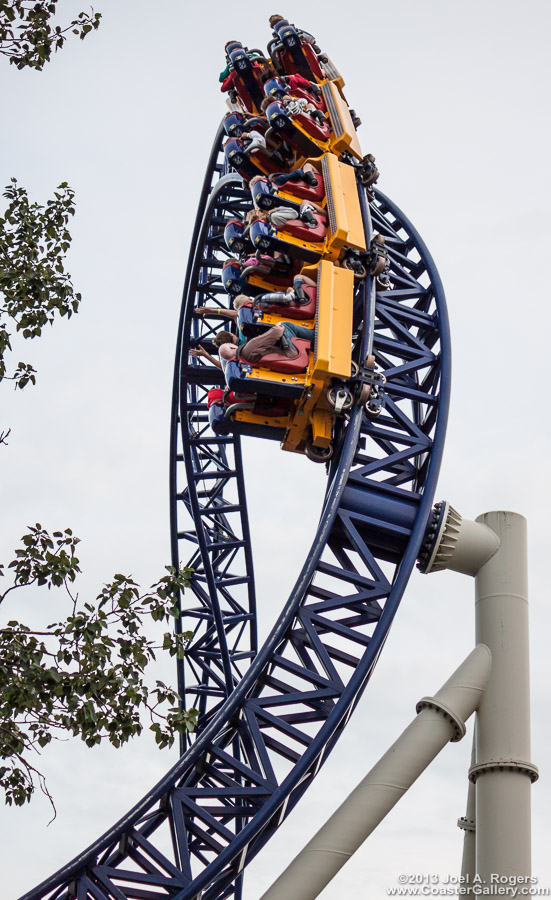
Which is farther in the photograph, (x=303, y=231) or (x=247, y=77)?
(x=247, y=77)

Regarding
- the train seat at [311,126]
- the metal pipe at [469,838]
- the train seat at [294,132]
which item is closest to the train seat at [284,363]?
the train seat at [294,132]

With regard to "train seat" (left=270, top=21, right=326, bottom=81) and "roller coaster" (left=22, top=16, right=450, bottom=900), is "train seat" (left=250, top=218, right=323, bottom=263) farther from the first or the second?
"train seat" (left=270, top=21, right=326, bottom=81)

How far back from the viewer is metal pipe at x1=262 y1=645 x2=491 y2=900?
947cm

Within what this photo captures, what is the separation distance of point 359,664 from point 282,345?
3489mm

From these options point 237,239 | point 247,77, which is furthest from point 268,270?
point 247,77

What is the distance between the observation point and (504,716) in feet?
34.7

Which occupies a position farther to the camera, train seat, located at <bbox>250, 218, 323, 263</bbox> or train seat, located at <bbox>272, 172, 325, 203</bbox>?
train seat, located at <bbox>272, 172, 325, 203</bbox>

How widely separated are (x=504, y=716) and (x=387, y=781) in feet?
4.70

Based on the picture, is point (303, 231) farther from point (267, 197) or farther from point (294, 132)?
point (294, 132)

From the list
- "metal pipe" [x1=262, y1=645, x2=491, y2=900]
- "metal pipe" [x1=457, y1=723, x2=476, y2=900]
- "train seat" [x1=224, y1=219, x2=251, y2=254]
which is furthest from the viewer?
"train seat" [x1=224, y1=219, x2=251, y2=254]

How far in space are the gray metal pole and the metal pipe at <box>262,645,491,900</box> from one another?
222mm

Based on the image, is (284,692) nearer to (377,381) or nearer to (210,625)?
(377,381)

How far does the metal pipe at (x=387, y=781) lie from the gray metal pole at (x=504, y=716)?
0.73ft

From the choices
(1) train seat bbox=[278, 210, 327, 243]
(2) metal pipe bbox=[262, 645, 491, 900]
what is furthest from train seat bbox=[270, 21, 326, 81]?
(2) metal pipe bbox=[262, 645, 491, 900]
